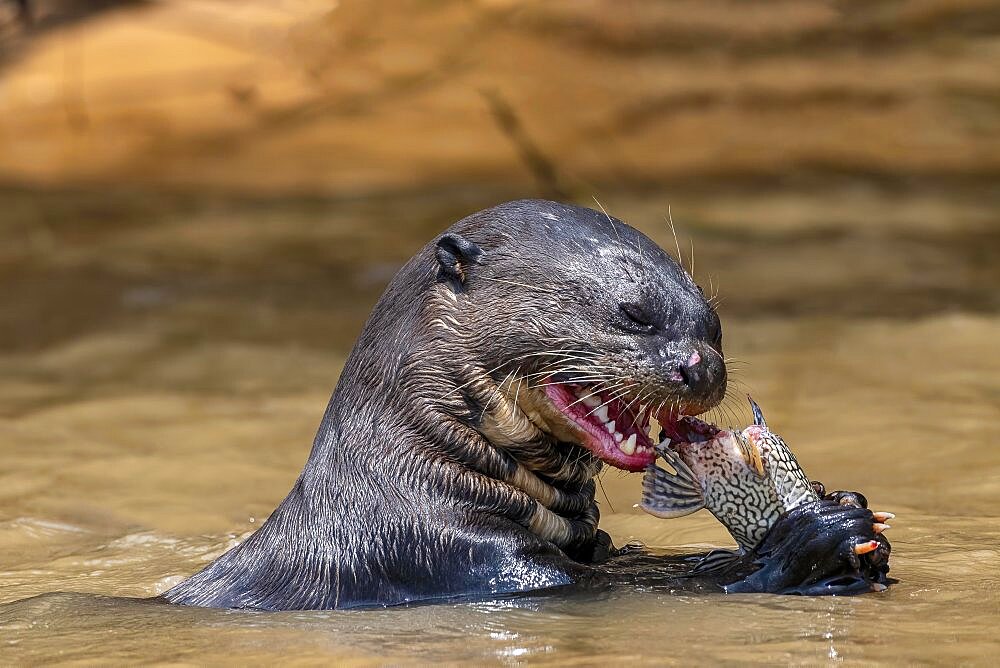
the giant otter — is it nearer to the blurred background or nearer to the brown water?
the brown water

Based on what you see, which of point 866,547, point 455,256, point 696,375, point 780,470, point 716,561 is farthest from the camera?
point 455,256

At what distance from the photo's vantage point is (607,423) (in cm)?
426

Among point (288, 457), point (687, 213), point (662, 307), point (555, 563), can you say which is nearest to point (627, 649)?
point (555, 563)

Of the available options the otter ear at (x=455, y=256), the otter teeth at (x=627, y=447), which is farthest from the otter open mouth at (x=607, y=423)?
the otter ear at (x=455, y=256)

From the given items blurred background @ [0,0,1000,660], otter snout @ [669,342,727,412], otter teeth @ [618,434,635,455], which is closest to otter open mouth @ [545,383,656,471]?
otter teeth @ [618,434,635,455]

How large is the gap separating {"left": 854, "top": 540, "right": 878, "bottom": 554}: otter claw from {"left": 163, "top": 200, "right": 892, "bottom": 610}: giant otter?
22.1 inches

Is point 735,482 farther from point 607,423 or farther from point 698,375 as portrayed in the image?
point 607,423

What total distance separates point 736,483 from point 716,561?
326mm

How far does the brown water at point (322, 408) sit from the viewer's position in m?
3.67

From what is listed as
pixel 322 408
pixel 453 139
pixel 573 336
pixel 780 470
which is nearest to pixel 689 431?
pixel 780 470

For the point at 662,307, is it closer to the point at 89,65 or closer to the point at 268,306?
the point at 268,306

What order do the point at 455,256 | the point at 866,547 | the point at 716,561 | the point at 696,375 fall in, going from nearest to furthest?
1. the point at 866,547
2. the point at 696,375
3. the point at 716,561
4. the point at 455,256

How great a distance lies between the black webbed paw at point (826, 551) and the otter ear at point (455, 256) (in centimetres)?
113

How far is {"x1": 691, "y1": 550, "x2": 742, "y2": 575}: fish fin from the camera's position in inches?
164
